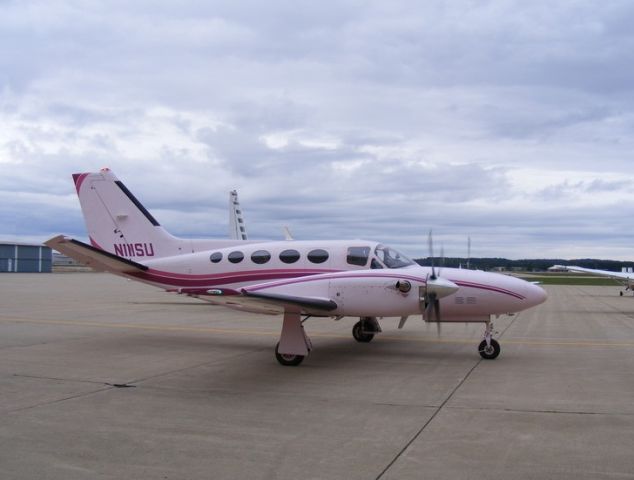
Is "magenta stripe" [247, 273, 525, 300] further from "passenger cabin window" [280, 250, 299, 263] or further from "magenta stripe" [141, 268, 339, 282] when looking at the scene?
"passenger cabin window" [280, 250, 299, 263]

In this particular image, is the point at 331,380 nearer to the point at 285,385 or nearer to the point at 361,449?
the point at 285,385

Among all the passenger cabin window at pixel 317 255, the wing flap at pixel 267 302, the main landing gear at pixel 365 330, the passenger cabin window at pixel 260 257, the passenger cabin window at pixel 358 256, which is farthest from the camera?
the main landing gear at pixel 365 330

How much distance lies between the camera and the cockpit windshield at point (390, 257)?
14.0 m

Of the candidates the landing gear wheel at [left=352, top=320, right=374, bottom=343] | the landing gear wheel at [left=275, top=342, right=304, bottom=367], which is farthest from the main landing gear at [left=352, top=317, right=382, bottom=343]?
the landing gear wheel at [left=275, top=342, right=304, bottom=367]

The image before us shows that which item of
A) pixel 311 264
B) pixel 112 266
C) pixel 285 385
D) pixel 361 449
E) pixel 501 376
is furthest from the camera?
pixel 112 266

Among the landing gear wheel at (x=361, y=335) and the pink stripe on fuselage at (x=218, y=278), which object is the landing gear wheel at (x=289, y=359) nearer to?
the pink stripe on fuselage at (x=218, y=278)

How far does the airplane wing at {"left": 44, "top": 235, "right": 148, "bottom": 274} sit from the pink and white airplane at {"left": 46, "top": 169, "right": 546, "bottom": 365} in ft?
0.09

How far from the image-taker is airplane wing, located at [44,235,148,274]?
13.8 metres

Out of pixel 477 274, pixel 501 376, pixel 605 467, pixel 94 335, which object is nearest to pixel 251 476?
pixel 605 467

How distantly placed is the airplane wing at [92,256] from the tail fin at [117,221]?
1.28 meters

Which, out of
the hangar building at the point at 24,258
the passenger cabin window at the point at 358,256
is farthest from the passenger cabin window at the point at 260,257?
the hangar building at the point at 24,258

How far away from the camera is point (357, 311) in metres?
12.3

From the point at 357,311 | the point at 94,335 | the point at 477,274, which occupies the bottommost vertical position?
the point at 94,335

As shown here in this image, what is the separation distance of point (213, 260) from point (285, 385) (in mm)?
6734
